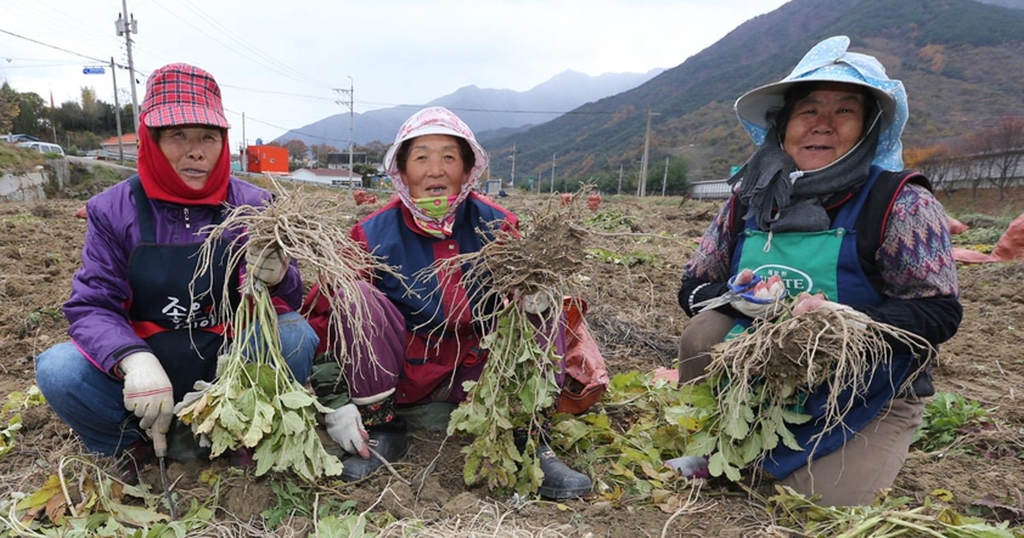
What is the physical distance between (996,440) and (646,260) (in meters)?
3.90

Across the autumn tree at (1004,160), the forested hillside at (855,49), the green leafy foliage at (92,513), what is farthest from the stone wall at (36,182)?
the autumn tree at (1004,160)

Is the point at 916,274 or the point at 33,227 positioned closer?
the point at 916,274

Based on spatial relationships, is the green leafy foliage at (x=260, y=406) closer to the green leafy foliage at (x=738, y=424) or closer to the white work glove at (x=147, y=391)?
the white work glove at (x=147, y=391)

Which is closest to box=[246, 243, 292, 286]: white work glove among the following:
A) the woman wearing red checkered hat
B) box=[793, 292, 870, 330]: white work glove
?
the woman wearing red checkered hat

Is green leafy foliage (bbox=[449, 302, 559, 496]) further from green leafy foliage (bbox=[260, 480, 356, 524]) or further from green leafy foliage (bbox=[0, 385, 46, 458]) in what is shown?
green leafy foliage (bbox=[0, 385, 46, 458])

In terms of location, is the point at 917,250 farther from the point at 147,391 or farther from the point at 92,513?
the point at 92,513

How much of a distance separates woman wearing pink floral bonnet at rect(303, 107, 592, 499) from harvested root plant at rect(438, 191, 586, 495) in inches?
5.1

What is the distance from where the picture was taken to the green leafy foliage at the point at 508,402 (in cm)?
181

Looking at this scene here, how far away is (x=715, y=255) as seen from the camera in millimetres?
2254

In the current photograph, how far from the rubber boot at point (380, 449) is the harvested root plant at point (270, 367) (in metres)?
0.13

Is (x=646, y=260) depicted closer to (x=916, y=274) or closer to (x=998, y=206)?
(x=916, y=274)

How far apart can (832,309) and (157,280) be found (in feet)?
7.37

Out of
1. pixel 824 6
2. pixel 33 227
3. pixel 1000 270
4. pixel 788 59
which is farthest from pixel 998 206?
pixel 824 6

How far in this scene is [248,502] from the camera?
170 cm
